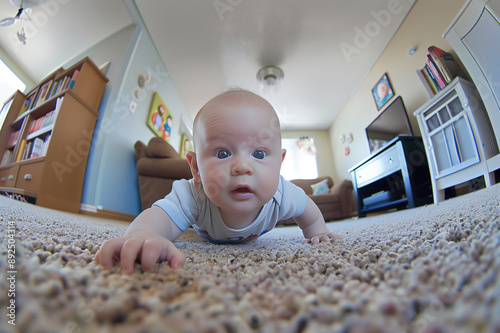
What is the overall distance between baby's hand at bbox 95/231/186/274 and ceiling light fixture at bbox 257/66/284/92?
9.22ft

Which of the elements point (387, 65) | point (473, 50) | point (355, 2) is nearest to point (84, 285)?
point (473, 50)

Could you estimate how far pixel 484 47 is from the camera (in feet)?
4.30

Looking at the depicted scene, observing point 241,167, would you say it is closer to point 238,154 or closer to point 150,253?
point 238,154

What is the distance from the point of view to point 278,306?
17 cm

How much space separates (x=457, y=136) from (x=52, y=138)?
9.29 ft

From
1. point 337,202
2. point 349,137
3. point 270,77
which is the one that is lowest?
point 337,202

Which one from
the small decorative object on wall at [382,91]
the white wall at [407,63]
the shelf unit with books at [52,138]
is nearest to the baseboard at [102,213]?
the shelf unit with books at [52,138]

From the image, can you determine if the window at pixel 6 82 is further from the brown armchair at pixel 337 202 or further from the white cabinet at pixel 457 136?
the brown armchair at pixel 337 202

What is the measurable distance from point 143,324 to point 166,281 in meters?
0.13

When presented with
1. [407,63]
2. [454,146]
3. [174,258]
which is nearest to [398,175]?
[454,146]

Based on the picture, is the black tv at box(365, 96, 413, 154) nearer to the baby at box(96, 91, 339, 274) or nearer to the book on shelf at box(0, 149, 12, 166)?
the baby at box(96, 91, 339, 274)

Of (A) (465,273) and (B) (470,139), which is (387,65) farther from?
(A) (465,273)

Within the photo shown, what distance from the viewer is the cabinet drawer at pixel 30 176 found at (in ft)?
4.73

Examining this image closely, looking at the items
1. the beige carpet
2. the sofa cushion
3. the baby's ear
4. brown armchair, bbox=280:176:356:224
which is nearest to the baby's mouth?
the baby's ear
